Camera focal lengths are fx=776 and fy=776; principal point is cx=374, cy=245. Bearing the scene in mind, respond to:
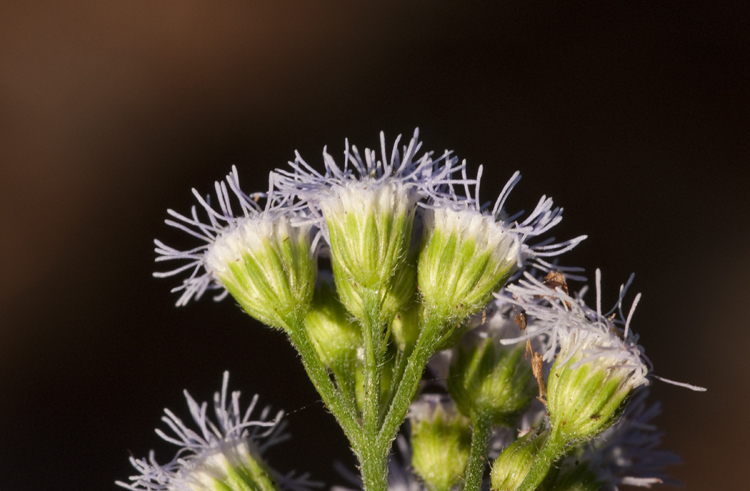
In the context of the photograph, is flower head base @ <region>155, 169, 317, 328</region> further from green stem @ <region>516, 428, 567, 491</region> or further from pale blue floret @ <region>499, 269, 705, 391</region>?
green stem @ <region>516, 428, 567, 491</region>

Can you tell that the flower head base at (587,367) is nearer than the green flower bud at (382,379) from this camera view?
Yes

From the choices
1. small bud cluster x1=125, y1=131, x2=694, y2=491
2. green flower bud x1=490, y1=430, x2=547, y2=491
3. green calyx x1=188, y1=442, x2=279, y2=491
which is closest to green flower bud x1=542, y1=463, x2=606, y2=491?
small bud cluster x1=125, y1=131, x2=694, y2=491

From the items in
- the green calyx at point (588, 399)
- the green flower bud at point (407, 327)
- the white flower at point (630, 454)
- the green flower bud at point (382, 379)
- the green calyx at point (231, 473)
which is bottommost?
the white flower at point (630, 454)

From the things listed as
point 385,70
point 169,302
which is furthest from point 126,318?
point 385,70

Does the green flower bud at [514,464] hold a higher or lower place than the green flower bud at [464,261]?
lower

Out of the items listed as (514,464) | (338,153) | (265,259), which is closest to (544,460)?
(514,464)

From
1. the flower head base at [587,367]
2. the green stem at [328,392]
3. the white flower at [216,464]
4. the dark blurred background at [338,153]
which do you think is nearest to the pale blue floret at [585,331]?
the flower head base at [587,367]

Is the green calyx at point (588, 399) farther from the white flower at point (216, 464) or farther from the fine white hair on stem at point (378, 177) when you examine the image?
the white flower at point (216, 464)
